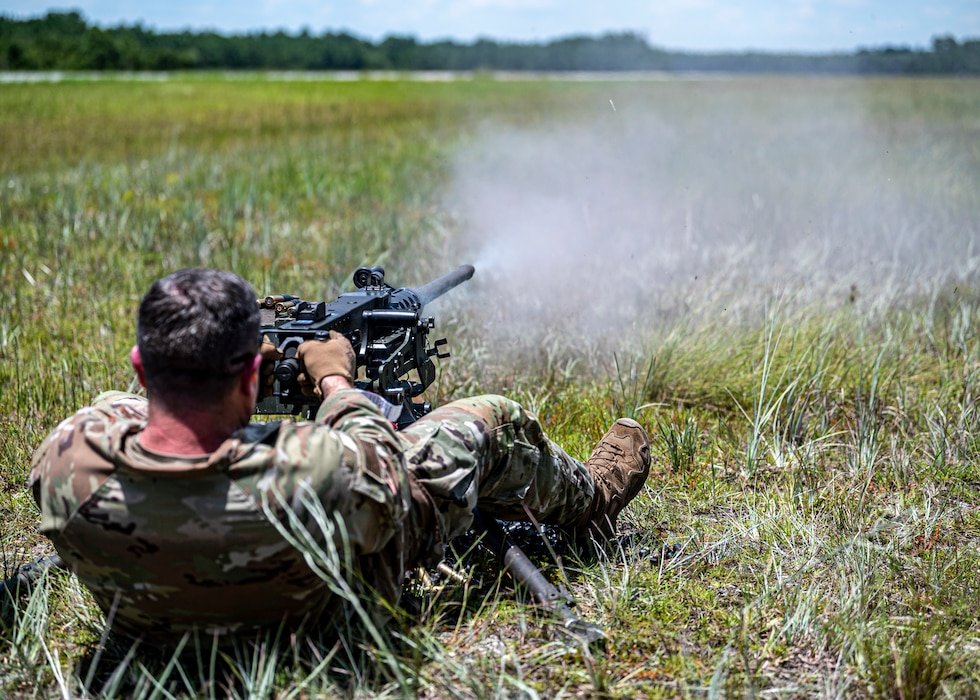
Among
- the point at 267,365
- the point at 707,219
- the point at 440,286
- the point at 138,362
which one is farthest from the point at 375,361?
the point at 707,219

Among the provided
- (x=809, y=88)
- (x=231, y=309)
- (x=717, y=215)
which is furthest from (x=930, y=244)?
(x=809, y=88)

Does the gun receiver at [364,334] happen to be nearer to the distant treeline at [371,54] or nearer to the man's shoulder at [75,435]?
the man's shoulder at [75,435]

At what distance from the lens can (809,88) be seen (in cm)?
2350

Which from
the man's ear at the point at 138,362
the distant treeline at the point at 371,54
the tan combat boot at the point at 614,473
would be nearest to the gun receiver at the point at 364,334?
the man's ear at the point at 138,362

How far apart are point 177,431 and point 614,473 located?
5.00ft

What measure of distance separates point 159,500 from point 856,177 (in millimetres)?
9144

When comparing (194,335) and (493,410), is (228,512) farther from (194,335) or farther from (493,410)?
(493,410)

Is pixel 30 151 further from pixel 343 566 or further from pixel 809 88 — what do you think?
pixel 809 88

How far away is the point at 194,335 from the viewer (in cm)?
179

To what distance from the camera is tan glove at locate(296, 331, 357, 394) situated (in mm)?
2248

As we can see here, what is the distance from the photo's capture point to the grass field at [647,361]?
87.7 inches

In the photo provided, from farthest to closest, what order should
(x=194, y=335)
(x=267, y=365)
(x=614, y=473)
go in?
(x=614, y=473), (x=267, y=365), (x=194, y=335)

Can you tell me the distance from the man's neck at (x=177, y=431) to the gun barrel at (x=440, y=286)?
1267 millimetres

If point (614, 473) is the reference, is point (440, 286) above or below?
above
